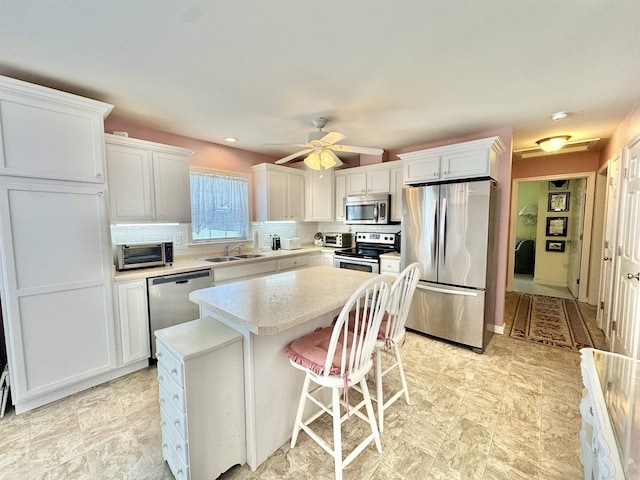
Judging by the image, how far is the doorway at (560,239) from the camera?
4.50m

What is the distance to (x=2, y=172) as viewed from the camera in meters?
1.84

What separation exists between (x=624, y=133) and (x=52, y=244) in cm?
535

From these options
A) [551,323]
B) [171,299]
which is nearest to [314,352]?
[171,299]

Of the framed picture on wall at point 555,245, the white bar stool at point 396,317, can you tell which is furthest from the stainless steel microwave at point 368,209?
the framed picture on wall at point 555,245

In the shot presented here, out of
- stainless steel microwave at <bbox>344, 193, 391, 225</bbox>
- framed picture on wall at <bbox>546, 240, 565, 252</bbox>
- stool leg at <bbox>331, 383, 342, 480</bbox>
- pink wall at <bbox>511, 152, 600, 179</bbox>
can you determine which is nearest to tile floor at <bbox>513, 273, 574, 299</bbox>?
framed picture on wall at <bbox>546, 240, 565, 252</bbox>

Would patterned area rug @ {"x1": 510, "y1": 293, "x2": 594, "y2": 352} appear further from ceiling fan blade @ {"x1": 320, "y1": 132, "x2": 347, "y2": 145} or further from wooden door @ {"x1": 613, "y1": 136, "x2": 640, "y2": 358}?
ceiling fan blade @ {"x1": 320, "y1": 132, "x2": 347, "y2": 145}

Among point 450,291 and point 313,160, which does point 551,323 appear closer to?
point 450,291

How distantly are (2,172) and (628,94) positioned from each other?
477 centimetres

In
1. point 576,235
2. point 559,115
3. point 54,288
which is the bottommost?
point 54,288

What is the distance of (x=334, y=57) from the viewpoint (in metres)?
1.76

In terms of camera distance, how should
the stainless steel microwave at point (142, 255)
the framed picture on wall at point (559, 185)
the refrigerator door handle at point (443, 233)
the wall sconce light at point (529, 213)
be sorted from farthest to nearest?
the wall sconce light at point (529, 213)
the framed picture on wall at point (559, 185)
the refrigerator door handle at point (443, 233)
the stainless steel microwave at point (142, 255)

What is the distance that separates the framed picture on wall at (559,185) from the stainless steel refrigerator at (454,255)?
3.50 metres

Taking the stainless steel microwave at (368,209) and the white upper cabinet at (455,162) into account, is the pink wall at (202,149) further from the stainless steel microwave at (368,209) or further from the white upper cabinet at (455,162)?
the white upper cabinet at (455,162)

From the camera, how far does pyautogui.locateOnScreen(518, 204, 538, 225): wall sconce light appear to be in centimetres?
663
